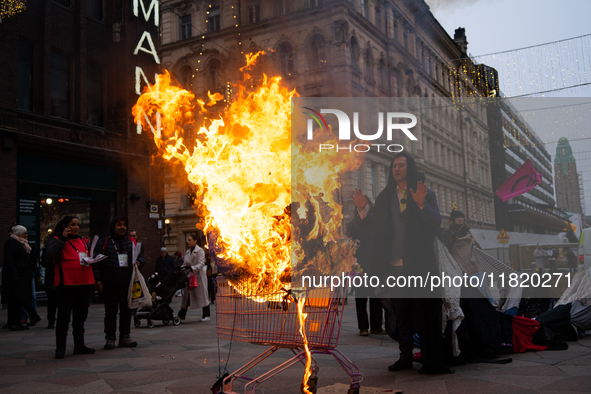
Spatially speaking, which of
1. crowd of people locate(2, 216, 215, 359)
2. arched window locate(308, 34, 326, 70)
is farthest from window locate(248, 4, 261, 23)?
crowd of people locate(2, 216, 215, 359)

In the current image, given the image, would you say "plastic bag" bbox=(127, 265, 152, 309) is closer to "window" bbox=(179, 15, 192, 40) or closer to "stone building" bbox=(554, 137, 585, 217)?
"stone building" bbox=(554, 137, 585, 217)

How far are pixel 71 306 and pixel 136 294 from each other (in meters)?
0.96

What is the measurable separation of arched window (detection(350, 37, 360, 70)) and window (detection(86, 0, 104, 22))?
10.3 metres

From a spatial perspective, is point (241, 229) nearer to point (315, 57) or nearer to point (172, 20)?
point (315, 57)

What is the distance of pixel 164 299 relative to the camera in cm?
1009

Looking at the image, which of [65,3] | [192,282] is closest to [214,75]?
[65,3]

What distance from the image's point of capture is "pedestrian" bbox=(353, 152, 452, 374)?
201 inches

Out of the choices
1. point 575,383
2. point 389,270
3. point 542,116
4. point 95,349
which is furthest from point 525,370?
point 542,116

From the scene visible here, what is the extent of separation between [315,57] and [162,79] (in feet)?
24.3

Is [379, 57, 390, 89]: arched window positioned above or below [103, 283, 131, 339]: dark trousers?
above

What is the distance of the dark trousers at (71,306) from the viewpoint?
6.69 meters

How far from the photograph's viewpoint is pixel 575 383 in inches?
179

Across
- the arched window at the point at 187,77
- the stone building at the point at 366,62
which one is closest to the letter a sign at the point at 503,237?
the stone building at the point at 366,62

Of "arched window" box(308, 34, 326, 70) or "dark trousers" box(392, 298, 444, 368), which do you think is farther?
"arched window" box(308, 34, 326, 70)
